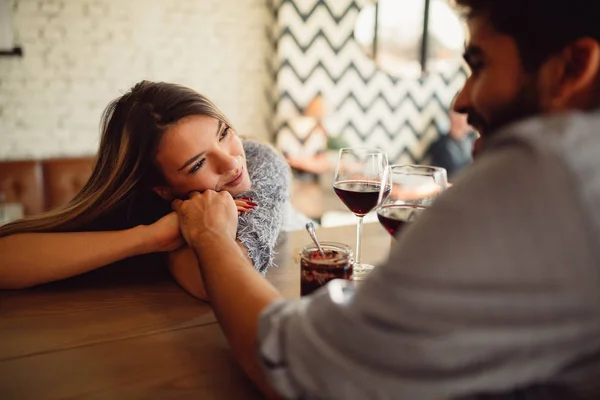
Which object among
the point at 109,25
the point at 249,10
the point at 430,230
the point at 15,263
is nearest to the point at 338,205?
the point at 249,10

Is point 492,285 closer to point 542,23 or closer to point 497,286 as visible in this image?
point 497,286

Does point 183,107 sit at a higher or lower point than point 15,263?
higher

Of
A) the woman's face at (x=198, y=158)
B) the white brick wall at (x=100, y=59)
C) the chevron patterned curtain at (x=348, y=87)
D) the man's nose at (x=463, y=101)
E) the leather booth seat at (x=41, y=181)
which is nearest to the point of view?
the man's nose at (x=463, y=101)

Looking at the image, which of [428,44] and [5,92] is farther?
[428,44]


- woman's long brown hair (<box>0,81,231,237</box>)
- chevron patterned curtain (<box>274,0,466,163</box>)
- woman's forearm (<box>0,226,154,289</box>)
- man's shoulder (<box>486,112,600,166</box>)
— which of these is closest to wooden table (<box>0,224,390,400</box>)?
woman's forearm (<box>0,226,154,289</box>)

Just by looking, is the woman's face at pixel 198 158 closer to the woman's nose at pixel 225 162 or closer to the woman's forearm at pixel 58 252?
the woman's nose at pixel 225 162

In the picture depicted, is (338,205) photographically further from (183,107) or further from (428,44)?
(183,107)

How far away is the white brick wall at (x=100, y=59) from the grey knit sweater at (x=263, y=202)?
211cm

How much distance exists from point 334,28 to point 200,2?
3.64ft

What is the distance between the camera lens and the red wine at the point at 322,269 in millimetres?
867

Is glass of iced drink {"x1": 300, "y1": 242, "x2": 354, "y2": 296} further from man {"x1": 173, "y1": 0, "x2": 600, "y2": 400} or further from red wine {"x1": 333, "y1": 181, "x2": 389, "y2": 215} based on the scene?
man {"x1": 173, "y1": 0, "x2": 600, "y2": 400}

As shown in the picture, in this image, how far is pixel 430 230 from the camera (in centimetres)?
45

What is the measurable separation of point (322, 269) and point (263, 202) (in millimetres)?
376

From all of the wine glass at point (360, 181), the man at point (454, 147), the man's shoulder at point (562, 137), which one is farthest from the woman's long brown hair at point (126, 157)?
the man at point (454, 147)
